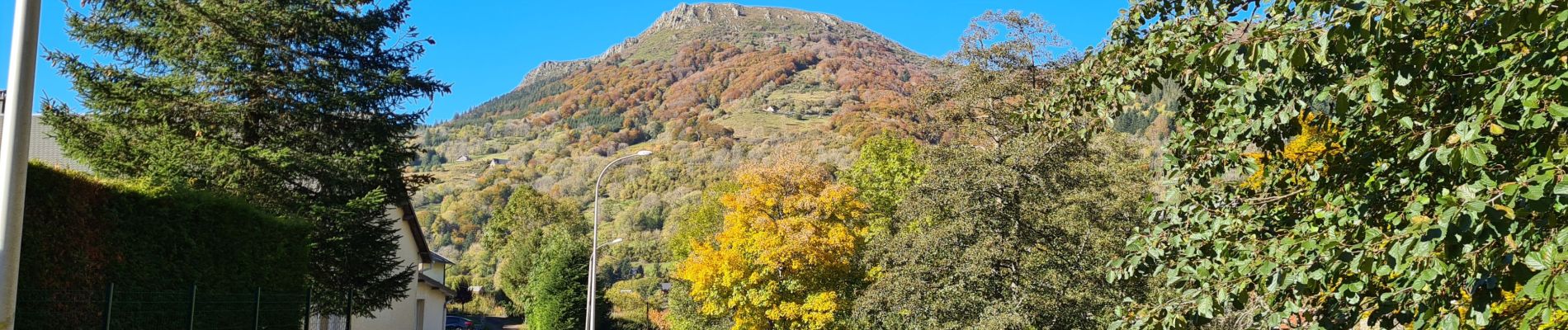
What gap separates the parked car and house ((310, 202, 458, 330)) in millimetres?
12674

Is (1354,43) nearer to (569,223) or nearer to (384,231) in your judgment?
(384,231)

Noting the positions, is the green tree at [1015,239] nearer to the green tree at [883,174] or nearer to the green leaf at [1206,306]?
the green tree at [883,174]

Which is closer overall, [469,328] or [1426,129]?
[1426,129]

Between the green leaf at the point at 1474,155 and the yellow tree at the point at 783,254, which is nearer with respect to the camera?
the green leaf at the point at 1474,155

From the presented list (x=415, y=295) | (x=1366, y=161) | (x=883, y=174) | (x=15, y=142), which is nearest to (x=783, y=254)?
(x=883, y=174)

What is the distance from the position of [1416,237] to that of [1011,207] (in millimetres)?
21944

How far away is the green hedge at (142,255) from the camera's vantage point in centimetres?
1045

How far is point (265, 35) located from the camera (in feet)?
64.3

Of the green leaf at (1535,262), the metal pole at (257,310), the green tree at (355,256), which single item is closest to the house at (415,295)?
the green tree at (355,256)

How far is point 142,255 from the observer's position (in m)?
12.4

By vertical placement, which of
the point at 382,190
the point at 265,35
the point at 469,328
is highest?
the point at 265,35

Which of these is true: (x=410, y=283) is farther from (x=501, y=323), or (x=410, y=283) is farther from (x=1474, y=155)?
(x=501, y=323)

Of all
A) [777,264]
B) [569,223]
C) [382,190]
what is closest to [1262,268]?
[382,190]

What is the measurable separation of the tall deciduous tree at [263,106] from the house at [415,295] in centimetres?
782
